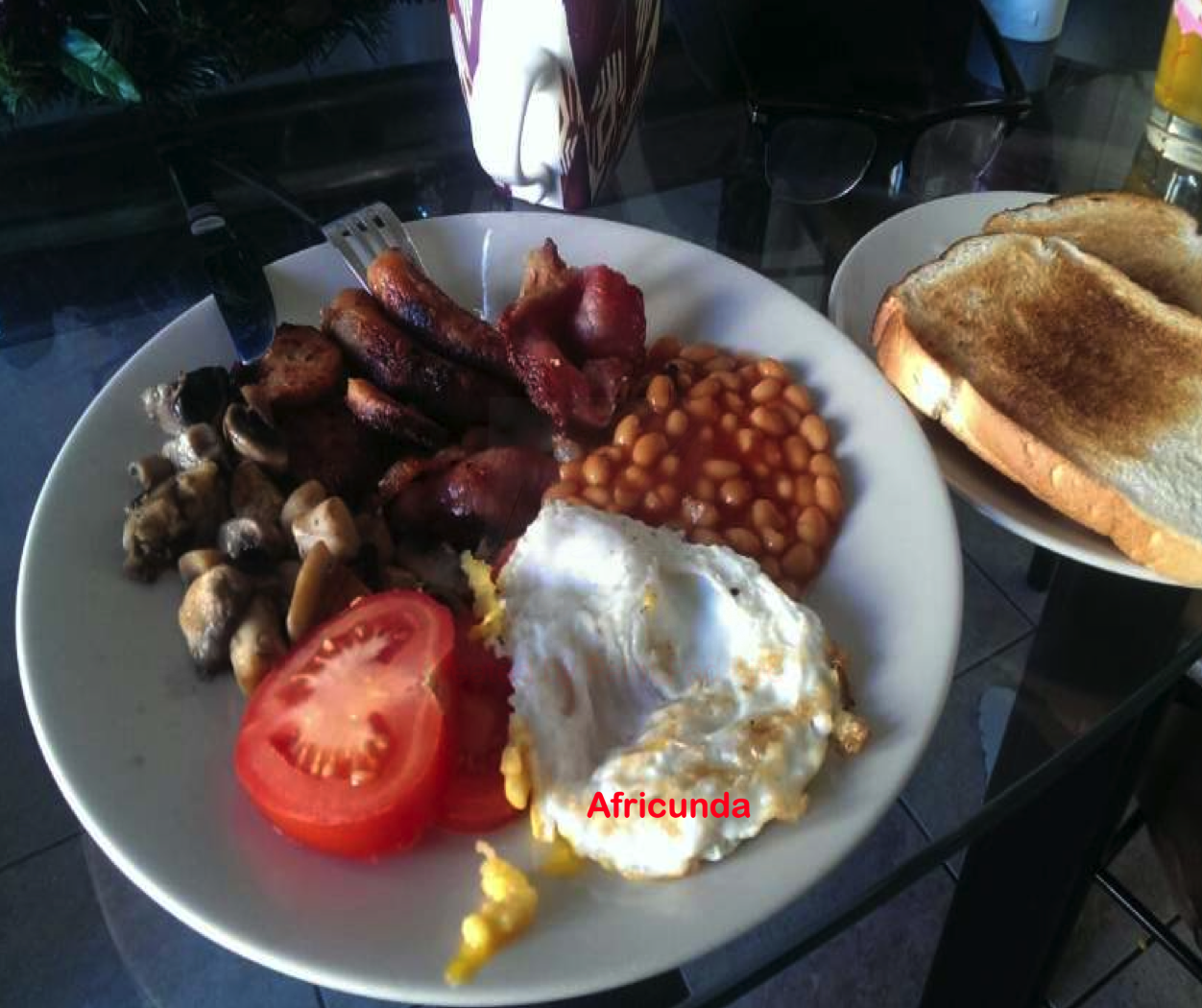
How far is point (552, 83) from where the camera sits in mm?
1132

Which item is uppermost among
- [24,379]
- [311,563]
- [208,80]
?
[208,80]

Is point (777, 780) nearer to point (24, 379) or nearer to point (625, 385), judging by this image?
point (625, 385)

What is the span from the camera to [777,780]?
30.9 inches

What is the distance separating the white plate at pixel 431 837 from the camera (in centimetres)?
73

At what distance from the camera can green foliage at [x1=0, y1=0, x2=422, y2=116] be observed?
114cm

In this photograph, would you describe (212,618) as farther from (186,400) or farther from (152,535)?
(186,400)

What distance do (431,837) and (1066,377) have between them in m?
0.81

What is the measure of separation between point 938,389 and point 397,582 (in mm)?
560

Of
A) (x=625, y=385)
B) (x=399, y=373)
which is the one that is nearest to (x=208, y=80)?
(x=399, y=373)

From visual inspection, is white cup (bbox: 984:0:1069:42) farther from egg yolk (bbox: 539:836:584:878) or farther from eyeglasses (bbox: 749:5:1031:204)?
egg yolk (bbox: 539:836:584:878)

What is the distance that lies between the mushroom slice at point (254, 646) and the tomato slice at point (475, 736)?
0.15m

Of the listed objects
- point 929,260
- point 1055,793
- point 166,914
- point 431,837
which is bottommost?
point 1055,793

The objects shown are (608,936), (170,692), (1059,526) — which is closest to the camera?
(608,936)

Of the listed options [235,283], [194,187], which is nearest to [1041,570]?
[235,283]
